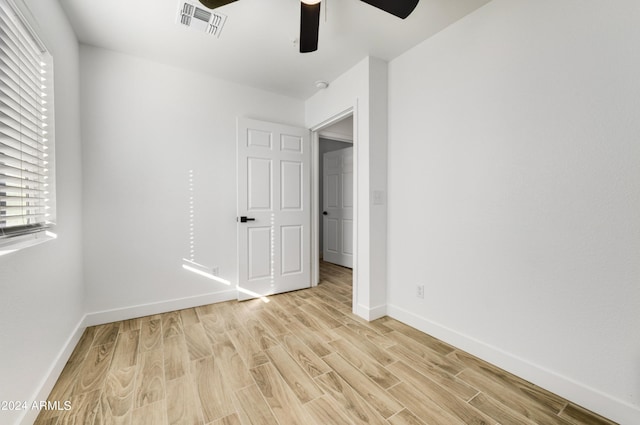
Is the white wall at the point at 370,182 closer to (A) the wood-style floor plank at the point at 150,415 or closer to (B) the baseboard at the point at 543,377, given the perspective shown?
(B) the baseboard at the point at 543,377

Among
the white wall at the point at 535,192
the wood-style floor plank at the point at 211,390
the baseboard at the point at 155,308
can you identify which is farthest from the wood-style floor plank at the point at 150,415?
the white wall at the point at 535,192

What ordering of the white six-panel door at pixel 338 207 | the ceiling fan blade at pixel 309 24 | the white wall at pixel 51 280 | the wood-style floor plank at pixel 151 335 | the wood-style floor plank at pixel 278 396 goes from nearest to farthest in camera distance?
the white wall at pixel 51 280 → the wood-style floor plank at pixel 278 396 → the ceiling fan blade at pixel 309 24 → the wood-style floor plank at pixel 151 335 → the white six-panel door at pixel 338 207

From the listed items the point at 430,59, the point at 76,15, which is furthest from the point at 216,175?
the point at 430,59

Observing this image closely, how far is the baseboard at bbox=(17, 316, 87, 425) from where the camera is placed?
1.24 metres

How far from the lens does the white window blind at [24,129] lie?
1206 millimetres

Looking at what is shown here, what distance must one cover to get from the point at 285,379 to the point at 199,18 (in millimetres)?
2631

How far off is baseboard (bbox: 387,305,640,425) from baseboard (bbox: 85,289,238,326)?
2118 millimetres

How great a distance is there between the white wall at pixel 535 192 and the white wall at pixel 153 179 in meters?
2.06

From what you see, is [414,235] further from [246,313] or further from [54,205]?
[54,205]

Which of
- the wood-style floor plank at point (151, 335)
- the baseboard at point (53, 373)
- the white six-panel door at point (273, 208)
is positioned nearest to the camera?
the baseboard at point (53, 373)

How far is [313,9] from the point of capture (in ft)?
5.13

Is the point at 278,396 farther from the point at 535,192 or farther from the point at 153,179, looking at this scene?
the point at 153,179

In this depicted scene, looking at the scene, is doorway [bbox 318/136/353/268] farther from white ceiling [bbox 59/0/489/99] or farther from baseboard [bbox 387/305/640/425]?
baseboard [bbox 387/305/640/425]

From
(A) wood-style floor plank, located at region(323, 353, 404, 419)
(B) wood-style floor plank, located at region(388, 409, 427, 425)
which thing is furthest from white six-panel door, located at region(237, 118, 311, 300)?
(B) wood-style floor plank, located at region(388, 409, 427, 425)
